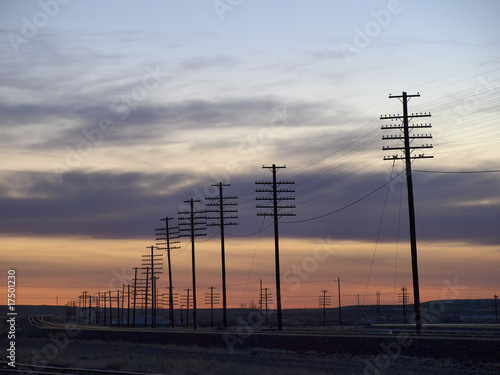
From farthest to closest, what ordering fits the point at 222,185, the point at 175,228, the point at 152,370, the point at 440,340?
the point at 175,228 < the point at 222,185 < the point at 440,340 < the point at 152,370

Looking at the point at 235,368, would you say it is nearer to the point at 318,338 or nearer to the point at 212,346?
the point at 318,338

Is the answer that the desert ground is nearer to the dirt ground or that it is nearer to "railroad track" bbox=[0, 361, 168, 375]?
the dirt ground

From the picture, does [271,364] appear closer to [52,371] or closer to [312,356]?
[312,356]

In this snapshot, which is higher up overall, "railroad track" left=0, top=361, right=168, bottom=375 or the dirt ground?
"railroad track" left=0, top=361, right=168, bottom=375

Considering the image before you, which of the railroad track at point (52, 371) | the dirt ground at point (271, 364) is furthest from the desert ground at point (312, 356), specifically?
the railroad track at point (52, 371)

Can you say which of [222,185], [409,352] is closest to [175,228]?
[222,185]

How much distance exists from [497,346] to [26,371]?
67.4ft

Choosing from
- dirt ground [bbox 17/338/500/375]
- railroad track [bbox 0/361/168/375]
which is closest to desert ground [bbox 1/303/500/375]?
dirt ground [bbox 17/338/500/375]

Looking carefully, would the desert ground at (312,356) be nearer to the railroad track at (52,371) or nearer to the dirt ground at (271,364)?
the dirt ground at (271,364)

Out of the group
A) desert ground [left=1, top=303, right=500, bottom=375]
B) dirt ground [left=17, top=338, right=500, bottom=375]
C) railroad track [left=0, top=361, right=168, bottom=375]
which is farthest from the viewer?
desert ground [left=1, top=303, right=500, bottom=375]

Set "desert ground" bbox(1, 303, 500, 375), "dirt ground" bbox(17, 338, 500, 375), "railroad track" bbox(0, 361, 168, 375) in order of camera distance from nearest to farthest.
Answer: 1. "railroad track" bbox(0, 361, 168, 375)
2. "dirt ground" bbox(17, 338, 500, 375)
3. "desert ground" bbox(1, 303, 500, 375)

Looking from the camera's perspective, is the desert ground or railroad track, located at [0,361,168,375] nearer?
railroad track, located at [0,361,168,375]

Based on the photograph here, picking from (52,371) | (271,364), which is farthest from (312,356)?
(52,371)

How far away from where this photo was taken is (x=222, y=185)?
7706 centimetres
